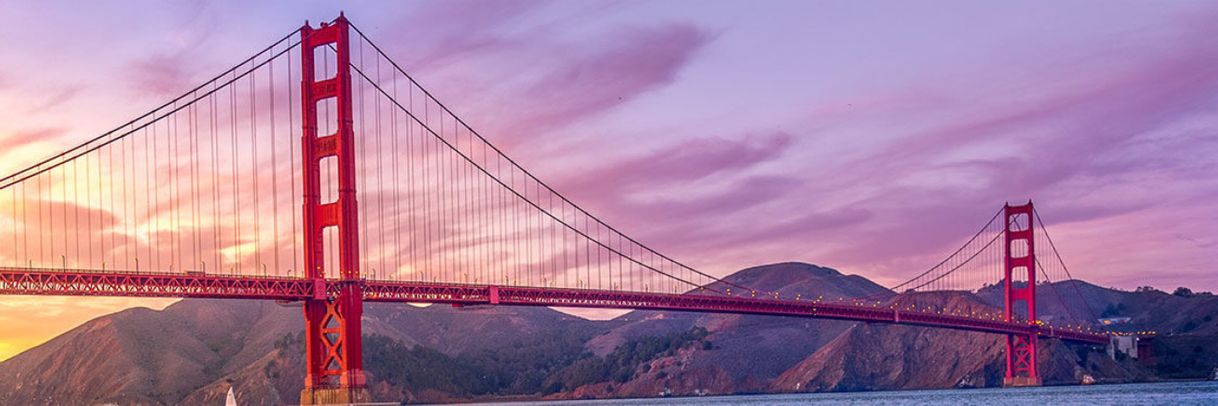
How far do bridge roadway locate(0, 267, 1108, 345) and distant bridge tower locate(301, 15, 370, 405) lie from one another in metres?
1.13

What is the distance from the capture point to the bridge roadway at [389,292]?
7562cm

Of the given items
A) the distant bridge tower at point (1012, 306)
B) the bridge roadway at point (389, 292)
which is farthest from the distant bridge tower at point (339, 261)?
the distant bridge tower at point (1012, 306)

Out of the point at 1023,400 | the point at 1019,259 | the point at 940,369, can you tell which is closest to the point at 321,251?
the point at 1023,400

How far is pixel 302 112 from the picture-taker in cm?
8900

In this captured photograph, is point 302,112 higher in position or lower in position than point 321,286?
higher

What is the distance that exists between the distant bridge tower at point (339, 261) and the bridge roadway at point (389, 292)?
1131mm

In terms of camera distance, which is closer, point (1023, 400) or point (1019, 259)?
A: point (1023, 400)

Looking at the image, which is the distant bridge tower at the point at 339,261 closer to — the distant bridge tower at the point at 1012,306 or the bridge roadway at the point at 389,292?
the bridge roadway at the point at 389,292

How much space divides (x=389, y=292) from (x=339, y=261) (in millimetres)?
4818

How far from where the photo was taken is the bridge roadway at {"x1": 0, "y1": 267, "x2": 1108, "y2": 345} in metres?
75.6

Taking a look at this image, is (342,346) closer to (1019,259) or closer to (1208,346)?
(1019,259)

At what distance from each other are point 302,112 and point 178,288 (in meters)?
14.4

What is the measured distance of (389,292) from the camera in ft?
298

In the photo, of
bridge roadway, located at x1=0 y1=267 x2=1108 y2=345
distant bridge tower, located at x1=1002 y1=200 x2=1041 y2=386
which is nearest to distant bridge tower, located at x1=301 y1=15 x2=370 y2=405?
bridge roadway, located at x1=0 y1=267 x2=1108 y2=345
